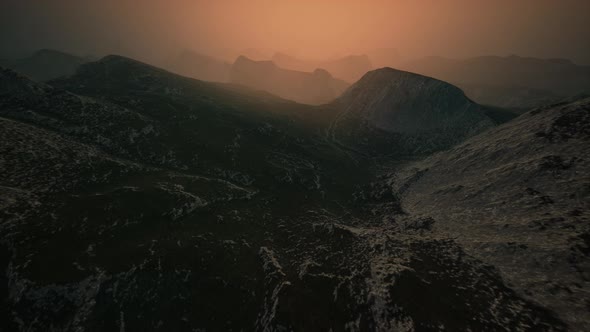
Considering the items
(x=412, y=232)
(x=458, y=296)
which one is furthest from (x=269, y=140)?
(x=458, y=296)

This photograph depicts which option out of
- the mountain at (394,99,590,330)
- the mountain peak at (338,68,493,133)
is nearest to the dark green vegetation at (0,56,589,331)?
the mountain at (394,99,590,330)

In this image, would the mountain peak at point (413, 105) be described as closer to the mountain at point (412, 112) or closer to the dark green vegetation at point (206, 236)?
the mountain at point (412, 112)

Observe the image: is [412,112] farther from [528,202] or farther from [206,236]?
[206,236]

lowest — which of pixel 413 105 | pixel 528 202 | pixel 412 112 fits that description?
pixel 528 202

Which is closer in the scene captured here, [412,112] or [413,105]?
[412,112]

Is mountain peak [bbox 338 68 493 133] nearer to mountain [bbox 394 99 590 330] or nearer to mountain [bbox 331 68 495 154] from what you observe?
mountain [bbox 331 68 495 154]

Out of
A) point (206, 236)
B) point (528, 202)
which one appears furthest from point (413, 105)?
point (206, 236)

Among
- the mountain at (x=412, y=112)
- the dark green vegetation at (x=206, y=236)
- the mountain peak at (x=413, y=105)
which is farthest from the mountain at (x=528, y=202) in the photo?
the mountain peak at (x=413, y=105)
